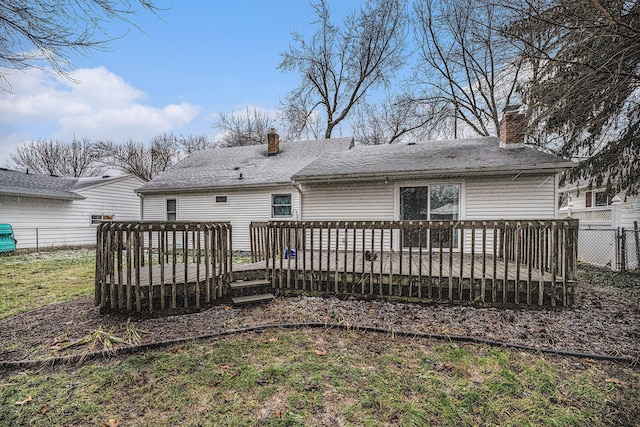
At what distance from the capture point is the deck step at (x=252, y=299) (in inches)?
180

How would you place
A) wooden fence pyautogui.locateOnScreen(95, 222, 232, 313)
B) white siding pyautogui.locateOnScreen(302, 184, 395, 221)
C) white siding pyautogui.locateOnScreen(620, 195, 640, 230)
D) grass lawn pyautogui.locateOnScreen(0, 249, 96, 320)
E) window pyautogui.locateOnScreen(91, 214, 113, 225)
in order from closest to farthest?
wooden fence pyautogui.locateOnScreen(95, 222, 232, 313) < grass lawn pyautogui.locateOnScreen(0, 249, 96, 320) < white siding pyautogui.locateOnScreen(620, 195, 640, 230) < white siding pyautogui.locateOnScreen(302, 184, 395, 221) < window pyautogui.locateOnScreen(91, 214, 113, 225)

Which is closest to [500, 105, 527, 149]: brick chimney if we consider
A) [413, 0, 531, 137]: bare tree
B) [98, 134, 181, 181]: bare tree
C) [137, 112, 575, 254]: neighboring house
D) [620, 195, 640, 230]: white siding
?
[137, 112, 575, 254]: neighboring house

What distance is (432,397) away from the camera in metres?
2.42

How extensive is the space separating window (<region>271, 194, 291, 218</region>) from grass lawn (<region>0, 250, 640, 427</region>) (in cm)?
846

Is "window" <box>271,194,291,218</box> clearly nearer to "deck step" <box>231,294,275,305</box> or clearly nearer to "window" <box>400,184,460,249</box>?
"window" <box>400,184,460,249</box>

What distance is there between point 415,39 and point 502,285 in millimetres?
15698

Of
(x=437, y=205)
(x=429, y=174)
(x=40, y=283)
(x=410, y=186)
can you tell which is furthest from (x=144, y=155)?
(x=437, y=205)

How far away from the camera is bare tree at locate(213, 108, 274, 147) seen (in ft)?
78.2

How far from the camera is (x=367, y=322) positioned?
3.98 metres

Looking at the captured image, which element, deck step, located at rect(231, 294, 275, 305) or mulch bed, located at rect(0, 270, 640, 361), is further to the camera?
deck step, located at rect(231, 294, 275, 305)

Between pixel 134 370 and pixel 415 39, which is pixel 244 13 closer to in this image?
pixel 134 370

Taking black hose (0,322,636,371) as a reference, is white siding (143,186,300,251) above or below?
above

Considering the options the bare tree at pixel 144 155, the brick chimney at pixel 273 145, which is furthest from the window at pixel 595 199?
the bare tree at pixel 144 155

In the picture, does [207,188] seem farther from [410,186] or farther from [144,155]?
[144,155]
